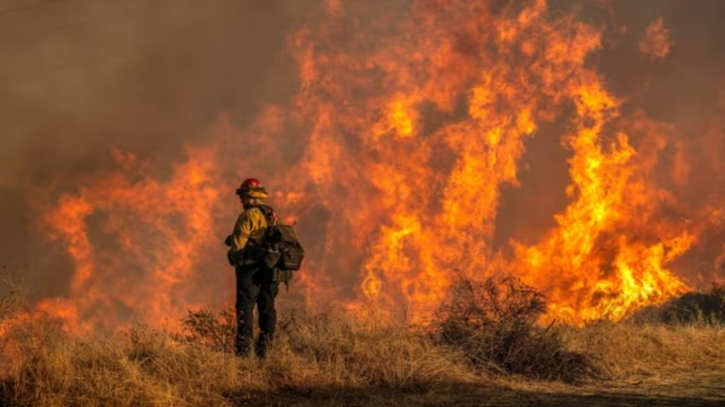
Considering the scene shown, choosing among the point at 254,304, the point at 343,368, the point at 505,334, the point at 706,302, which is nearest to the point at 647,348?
the point at 505,334

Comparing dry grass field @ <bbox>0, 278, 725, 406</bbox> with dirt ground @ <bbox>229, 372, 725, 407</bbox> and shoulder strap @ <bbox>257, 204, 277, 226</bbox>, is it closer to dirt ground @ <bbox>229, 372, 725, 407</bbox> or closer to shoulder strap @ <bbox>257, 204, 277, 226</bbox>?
dirt ground @ <bbox>229, 372, 725, 407</bbox>

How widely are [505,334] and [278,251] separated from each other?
3.23m

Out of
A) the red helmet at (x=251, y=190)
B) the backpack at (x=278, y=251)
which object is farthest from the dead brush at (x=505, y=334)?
the red helmet at (x=251, y=190)

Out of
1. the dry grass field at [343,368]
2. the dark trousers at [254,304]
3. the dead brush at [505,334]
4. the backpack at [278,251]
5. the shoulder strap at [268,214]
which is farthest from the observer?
the shoulder strap at [268,214]

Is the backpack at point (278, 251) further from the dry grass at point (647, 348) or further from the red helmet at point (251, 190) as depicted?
the dry grass at point (647, 348)

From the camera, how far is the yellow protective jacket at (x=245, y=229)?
857cm

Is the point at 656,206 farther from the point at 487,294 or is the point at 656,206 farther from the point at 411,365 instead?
the point at 411,365

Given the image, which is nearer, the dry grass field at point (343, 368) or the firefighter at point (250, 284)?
the dry grass field at point (343, 368)

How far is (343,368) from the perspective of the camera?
780 centimetres

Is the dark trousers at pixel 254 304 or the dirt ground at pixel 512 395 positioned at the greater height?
the dark trousers at pixel 254 304

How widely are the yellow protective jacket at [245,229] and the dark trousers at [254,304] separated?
201 mm

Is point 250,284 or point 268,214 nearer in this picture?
point 250,284

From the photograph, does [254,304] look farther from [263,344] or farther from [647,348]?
[647,348]

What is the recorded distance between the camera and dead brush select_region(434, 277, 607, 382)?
884 cm
